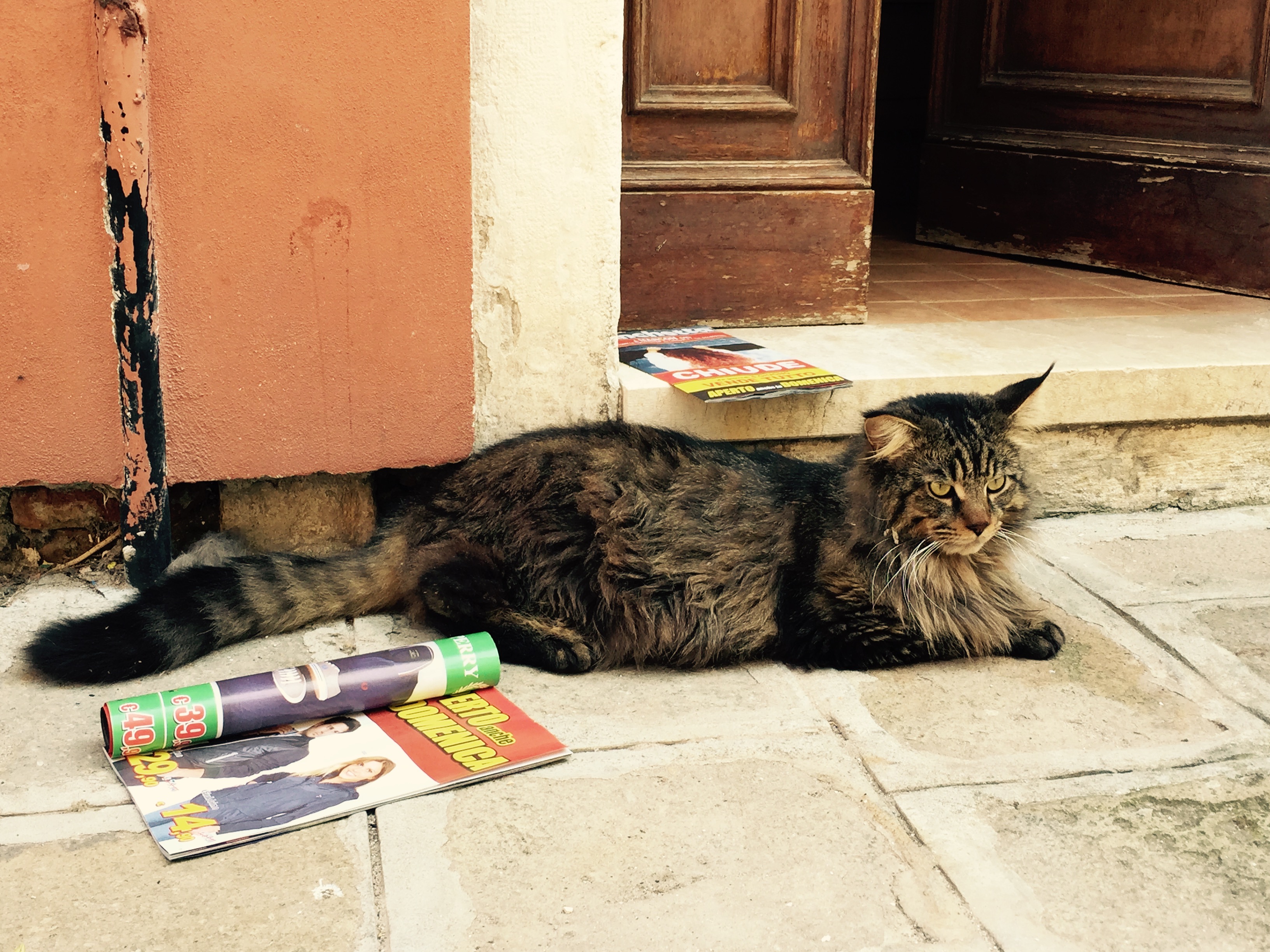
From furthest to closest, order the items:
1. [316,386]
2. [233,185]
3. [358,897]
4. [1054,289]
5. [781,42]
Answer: [1054,289], [781,42], [316,386], [233,185], [358,897]

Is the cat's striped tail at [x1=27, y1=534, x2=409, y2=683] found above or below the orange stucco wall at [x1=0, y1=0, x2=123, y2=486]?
below

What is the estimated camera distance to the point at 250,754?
7.22 ft

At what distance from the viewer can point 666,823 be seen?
2049 millimetres

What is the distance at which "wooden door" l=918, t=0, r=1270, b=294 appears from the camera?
4.39 meters

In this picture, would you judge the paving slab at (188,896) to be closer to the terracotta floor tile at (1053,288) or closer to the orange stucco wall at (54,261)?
the orange stucco wall at (54,261)

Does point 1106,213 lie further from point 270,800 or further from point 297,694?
point 270,800

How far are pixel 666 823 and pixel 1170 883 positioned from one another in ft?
2.66

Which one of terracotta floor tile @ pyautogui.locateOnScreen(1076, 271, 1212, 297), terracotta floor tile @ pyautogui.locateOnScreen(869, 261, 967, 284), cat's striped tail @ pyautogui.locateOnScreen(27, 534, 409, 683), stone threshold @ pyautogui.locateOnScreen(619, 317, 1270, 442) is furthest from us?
terracotta floor tile @ pyautogui.locateOnScreen(869, 261, 967, 284)

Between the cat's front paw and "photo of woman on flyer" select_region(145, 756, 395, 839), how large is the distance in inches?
55.6

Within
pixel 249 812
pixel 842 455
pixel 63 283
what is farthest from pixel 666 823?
pixel 63 283

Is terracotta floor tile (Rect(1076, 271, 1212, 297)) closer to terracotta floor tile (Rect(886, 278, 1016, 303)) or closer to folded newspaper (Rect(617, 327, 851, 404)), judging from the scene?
terracotta floor tile (Rect(886, 278, 1016, 303))

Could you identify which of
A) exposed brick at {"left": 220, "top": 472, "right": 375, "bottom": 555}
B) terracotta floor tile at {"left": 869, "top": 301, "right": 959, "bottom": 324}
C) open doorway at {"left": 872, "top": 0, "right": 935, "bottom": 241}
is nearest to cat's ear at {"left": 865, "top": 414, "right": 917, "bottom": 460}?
exposed brick at {"left": 220, "top": 472, "right": 375, "bottom": 555}

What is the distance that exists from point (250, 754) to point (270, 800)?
0.55 feet

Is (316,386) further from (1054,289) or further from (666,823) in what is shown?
(1054,289)
